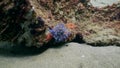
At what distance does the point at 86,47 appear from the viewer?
3.99 m

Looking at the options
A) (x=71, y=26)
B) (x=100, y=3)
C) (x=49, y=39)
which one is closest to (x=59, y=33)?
(x=49, y=39)

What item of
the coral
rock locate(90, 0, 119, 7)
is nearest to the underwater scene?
the coral

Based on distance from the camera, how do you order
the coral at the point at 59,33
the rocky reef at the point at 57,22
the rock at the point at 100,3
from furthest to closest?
the rock at the point at 100,3
the coral at the point at 59,33
the rocky reef at the point at 57,22

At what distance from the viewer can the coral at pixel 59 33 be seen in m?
3.82

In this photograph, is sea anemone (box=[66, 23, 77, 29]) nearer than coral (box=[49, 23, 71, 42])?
No

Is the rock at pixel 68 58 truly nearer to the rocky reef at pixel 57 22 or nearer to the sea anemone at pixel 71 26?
the rocky reef at pixel 57 22

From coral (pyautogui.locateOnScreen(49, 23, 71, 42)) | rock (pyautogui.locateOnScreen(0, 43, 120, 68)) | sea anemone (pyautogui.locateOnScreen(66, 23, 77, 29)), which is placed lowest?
rock (pyautogui.locateOnScreen(0, 43, 120, 68))

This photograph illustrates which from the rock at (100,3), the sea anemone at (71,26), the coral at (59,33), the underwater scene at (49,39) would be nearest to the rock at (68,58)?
the underwater scene at (49,39)

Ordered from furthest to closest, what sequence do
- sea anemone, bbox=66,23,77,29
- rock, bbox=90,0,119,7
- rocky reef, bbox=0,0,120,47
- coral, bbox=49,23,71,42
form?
rock, bbox=90,0,119,7 < sea anemone, bbox=66,23,77,29 < coral, bbox=49,23,71,42 < rocky reef, bbox=0,0,120,47

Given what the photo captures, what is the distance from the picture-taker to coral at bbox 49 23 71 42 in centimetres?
382

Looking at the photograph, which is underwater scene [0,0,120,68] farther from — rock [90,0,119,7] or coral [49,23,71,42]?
rock [90,0,119,7]

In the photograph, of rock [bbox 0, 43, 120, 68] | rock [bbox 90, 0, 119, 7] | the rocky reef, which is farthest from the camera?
rock [bbox 90, 0, 119, 7]

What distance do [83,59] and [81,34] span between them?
35.8 inches

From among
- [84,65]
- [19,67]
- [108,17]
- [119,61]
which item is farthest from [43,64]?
[108,17]
